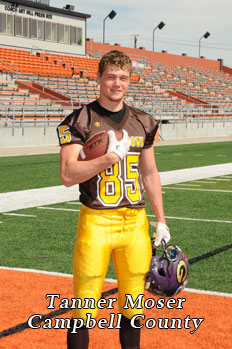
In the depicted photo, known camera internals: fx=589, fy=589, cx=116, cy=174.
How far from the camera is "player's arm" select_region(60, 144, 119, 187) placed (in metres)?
3.02

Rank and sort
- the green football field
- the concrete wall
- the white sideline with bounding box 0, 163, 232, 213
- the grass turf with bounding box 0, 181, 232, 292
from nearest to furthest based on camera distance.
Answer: the grass turf with bounding box 0, 181, 232, 292 → the green football field → the white sideline with bounding box 0, 163, 232, 213 → the concrete wall

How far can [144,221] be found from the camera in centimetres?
336

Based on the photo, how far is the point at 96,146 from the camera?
10.4 ft

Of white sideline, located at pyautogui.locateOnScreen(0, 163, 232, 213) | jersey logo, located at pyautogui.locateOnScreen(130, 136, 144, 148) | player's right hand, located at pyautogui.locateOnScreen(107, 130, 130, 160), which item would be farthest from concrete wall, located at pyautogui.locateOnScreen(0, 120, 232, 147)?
player's right hand, located at pyautogui.locateOnScreen(107, 130, 130, 160)

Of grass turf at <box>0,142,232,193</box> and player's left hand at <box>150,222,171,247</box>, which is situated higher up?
player's left hand at <box>150,222,171,247</box>

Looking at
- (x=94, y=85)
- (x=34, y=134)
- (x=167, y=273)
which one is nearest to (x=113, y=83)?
(x=167, y=273)

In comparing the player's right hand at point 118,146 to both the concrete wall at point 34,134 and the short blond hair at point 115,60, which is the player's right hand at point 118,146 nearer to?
the short blond hair at point 115,60

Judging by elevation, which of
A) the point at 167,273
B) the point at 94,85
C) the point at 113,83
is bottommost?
the point at 167,273

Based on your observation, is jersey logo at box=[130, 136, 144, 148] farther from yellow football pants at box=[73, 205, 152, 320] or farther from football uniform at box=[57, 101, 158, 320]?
yellow football pants at box=[73, 205, 152, 320]

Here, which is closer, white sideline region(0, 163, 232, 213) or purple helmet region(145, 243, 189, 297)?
purple helmet region(145, 243, 189, 297)

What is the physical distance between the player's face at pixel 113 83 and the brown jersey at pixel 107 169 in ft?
0.32

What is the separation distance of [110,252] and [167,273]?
0.36 m

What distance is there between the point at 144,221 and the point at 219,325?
1.38 metres

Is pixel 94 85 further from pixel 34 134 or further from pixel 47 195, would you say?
pixel 47 195
